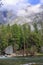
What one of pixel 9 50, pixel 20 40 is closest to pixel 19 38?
pixel 20 40

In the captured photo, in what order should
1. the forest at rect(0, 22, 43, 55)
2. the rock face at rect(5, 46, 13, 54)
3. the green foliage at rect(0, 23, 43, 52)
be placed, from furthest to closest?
the green foliage at rect(0, 23, 43, 52) → the forest at rect(0, 22, 43, 55) → the rock face at rect(5, 46, 13, 54)

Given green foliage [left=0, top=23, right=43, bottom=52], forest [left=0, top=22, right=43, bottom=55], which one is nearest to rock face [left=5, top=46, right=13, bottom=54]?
forest [left=0, top=22, right=43, bottom=55]

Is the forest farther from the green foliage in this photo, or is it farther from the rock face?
the rock face

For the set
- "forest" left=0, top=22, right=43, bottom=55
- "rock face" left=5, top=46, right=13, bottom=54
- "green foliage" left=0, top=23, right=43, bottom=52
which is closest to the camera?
"rock face" left=5, top=46, right=13, bottom=54

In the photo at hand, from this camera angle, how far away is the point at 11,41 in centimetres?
9588

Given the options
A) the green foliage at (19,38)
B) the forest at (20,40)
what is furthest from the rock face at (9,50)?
the green foliage at (19,38)

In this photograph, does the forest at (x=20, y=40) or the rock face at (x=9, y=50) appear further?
the forest at (x=20, y=40)

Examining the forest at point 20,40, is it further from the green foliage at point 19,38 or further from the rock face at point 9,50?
the rock face at point 9,50

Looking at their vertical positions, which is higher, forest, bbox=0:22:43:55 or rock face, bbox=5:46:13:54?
forest, bbox=0:22:43:55

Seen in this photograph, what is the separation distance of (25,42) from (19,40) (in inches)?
121

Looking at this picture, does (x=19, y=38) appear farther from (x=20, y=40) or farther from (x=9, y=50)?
(x=9, y=50)

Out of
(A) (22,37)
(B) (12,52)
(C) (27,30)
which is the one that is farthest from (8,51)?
(C) (27,30)

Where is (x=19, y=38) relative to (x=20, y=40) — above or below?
above

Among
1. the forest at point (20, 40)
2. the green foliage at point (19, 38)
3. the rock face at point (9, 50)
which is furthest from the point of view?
the green foliage at point (19, 38)
